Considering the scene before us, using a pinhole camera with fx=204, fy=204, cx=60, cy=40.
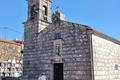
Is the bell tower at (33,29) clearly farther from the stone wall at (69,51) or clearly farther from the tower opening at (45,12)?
the stone wall at (69,51)

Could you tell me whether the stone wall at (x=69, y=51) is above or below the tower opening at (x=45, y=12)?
below

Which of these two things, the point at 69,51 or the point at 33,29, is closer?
the point at 69,51

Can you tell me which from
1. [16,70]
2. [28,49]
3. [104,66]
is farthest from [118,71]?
[16,70]

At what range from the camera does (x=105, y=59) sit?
1527cm

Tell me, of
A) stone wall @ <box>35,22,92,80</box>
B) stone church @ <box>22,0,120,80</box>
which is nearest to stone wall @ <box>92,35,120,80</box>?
stone church @ <box>22,0,120,80</box>

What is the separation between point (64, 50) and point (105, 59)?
3146mm

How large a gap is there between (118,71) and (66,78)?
5162 millimetres

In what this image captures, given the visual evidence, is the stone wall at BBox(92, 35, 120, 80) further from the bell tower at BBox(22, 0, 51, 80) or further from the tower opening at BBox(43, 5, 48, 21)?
the tower opening at BBox(43, 5, 48, 21)

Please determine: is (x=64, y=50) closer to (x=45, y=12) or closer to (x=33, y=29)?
(x=33, y=29)

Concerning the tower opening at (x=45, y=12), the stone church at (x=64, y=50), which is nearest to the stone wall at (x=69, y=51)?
the stone church at (x=64, y=50)

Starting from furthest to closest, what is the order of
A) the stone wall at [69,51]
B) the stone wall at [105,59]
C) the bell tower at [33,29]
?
the bell tower at [33,29], the stone wall at [105,59], the stone wall at [69,51]

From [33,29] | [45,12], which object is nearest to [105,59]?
[33,29]

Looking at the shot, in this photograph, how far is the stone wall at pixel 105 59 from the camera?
14.1 m

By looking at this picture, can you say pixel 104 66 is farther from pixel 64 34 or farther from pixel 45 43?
pixel 45 43
